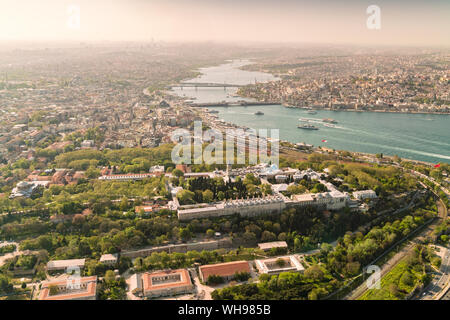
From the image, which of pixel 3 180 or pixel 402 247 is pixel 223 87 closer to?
pixel 3 180

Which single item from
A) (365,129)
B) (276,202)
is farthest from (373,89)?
(276,202)

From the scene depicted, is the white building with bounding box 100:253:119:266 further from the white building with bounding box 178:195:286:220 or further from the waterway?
the waterway

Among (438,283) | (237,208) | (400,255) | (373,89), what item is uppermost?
(373,89)

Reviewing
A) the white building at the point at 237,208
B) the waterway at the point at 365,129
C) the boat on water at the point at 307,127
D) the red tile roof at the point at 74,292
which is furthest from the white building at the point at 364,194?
the boat on water at the point at 307,127

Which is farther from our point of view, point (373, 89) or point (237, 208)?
point (373, 89)

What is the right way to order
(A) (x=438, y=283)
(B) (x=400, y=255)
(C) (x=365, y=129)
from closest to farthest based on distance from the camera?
1. (A) (x=438, y=283)
2. (B) (x=400, y=255)
3. (C) (x=365, y=129)

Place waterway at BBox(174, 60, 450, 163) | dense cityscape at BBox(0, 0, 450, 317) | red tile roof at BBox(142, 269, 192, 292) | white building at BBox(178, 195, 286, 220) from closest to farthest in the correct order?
red tile roof at BBox(142, 269, 192, 292), dense cityscape at BBox(0, 0, 450, 317), white building at BBox(178, 195, 286, 220), waterway at BBox(174, 60, 450, 163)

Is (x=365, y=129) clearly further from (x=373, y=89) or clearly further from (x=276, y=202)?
(x=276, y=202)

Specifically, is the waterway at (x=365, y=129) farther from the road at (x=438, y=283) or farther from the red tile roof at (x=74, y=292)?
the red tile roof at (x=74, y=292)

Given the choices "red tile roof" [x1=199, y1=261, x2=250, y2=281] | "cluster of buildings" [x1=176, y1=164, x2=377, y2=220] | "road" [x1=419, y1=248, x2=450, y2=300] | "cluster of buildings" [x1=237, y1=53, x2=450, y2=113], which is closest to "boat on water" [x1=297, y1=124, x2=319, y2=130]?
"cluster of buildings" [x1=237, y1=53, x2=450, y2=113]
